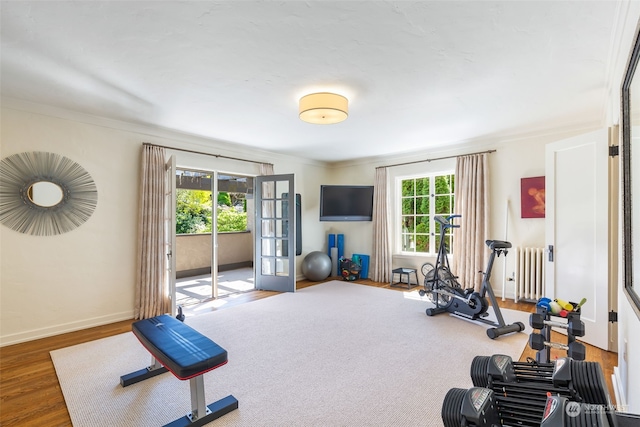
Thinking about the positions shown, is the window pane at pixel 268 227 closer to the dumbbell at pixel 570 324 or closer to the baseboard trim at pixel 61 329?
the baseboard trim at pixel 61 329

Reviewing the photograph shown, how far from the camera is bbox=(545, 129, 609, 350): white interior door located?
2879 mm

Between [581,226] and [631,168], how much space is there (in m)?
1.85

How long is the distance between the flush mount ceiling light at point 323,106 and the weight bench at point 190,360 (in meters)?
2.22

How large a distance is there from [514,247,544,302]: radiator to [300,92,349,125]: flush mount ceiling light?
3.50 m

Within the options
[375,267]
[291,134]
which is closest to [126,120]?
[291,134]

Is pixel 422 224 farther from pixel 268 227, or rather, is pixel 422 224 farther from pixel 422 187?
pixel 268 227

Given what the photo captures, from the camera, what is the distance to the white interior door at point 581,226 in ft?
9.45

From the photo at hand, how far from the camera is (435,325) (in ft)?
11.8

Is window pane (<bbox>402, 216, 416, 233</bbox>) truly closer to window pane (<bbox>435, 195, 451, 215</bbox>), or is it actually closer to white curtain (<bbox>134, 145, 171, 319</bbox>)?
window pane (<bbox>435, 195, 451, 215</bbox>)

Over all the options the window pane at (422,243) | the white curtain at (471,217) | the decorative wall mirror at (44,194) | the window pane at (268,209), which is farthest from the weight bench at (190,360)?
the window pane at (422,243)

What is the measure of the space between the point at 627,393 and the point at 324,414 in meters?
1.83

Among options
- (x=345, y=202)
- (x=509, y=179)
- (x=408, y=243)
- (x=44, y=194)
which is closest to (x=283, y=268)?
(x=345, y=202)

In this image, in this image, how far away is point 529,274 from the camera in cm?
445

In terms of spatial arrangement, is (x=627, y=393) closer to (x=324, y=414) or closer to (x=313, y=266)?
(x=324, y=414)
